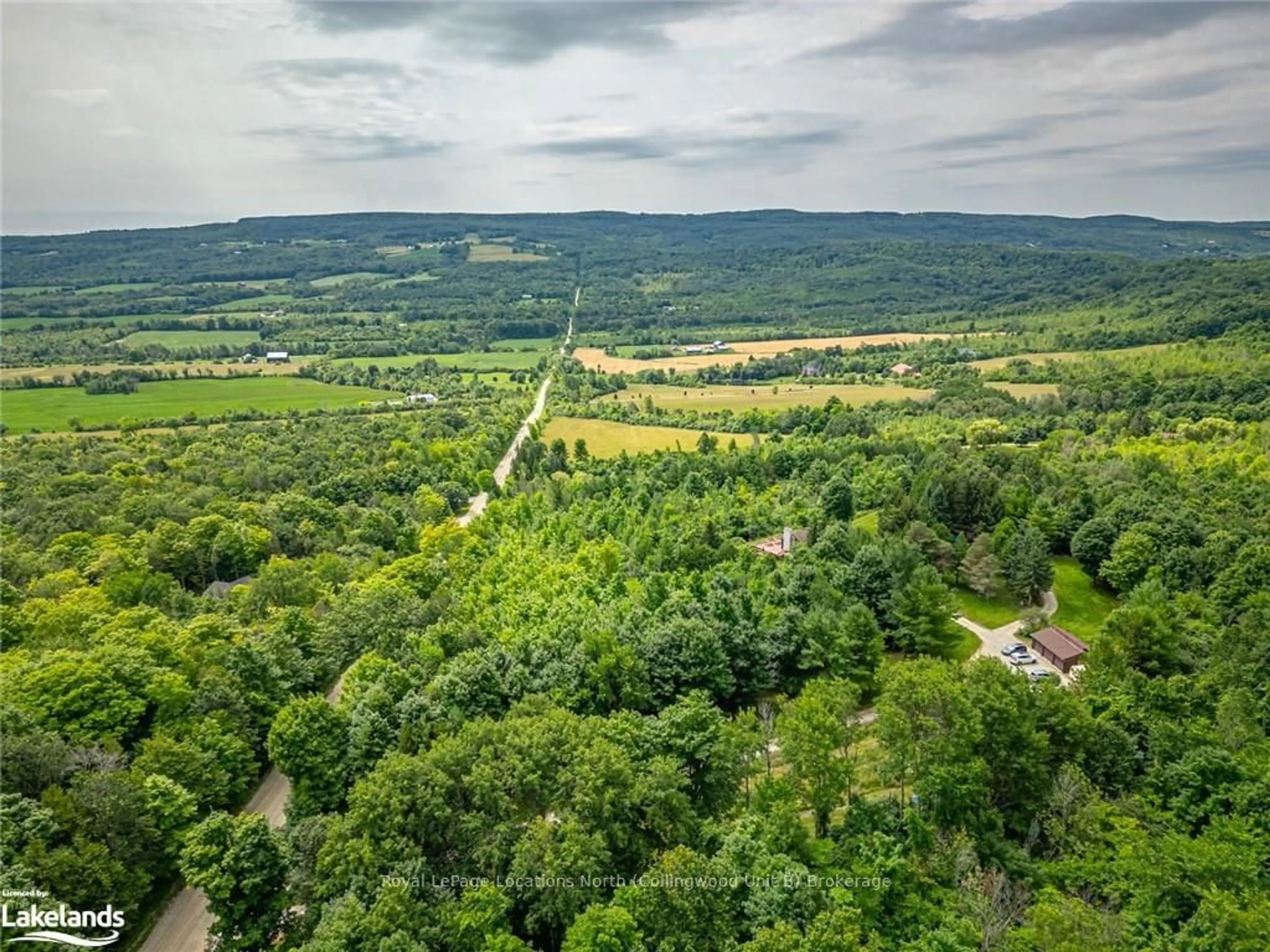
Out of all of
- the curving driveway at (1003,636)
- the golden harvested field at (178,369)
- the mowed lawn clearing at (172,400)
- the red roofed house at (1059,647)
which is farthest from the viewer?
the golden harvested field at (178,369)

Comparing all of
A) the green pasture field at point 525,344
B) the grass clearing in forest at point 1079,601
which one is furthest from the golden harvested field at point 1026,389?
the green pasture field at point 525,344

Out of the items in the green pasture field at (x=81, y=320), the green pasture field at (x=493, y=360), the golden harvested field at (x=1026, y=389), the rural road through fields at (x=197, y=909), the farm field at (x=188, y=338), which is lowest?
the rural road through fields at (x=197, y=909)

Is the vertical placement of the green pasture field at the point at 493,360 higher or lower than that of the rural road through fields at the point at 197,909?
higher

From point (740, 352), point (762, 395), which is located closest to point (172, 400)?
point (762, 395)

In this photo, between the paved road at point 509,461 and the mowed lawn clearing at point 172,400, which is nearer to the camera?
the paved road at point 509,461

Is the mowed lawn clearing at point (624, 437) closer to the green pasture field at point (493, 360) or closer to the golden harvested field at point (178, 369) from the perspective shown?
the green pasture field at point (493, 360)

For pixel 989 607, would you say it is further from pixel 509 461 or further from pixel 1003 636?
pixel 509 461
